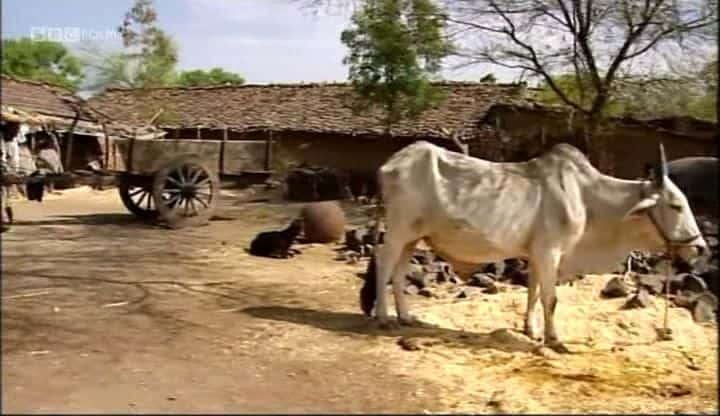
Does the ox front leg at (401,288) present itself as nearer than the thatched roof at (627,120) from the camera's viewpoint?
Yes

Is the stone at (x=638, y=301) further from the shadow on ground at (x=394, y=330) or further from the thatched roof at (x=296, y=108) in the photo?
the thatched roof at (x=296, y=108)

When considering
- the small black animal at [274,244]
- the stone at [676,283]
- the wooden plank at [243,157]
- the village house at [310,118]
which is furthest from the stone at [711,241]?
the village house at [310,118]

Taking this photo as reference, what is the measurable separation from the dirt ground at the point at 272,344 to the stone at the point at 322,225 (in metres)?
2.29

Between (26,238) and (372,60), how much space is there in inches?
565

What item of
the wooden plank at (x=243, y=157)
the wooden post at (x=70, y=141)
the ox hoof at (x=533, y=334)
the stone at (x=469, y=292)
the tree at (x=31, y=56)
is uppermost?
the tree at (x=31, y=56)

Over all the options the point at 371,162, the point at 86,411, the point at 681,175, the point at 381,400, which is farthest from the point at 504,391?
the point at 371,162

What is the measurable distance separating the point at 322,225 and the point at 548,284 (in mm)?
5909

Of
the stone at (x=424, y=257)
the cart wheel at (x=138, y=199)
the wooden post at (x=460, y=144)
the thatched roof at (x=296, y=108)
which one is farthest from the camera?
the thatched roof at (x=296, y=108)

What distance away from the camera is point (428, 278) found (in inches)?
343

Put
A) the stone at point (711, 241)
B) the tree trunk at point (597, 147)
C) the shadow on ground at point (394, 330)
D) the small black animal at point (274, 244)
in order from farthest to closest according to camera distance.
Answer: the tree trunk at point (597, 147) < the small black animal at point (274, 244) < the stone at point (711, 241) < the shadow on ground at point (394, 330)

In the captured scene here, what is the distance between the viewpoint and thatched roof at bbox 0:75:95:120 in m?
3.20

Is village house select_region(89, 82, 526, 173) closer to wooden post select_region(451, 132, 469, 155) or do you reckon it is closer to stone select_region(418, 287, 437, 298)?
wooden post select_region(451, 132, 469, 155)

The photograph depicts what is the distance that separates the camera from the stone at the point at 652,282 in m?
8.16

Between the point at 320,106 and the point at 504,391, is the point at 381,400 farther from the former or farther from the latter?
the point at 320,106
